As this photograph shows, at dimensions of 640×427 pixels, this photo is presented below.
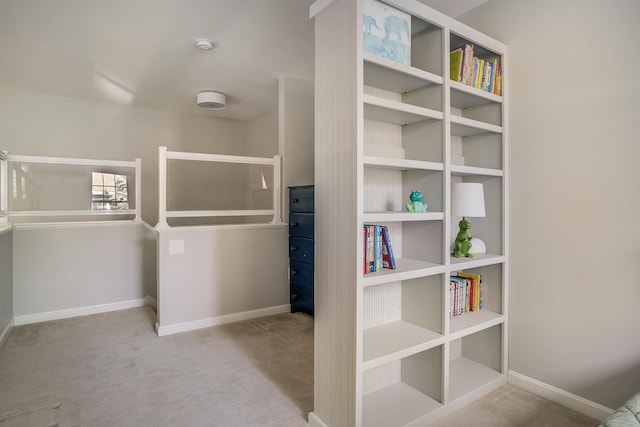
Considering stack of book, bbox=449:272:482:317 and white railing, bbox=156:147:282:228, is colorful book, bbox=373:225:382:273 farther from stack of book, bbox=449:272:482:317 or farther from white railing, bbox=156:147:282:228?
white railing, bbox=156:147:282:228

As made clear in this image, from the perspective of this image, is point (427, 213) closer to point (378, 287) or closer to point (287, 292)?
point (378, 287)

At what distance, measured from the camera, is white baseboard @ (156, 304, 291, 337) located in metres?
3.13

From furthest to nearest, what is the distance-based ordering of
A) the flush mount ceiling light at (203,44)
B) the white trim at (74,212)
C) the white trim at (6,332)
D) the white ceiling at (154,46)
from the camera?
1. the white trim at (74,212)
2. the flush mount ceiling light at (203,44)
3. the white trim at (6,332)
4. the white ceiling at (154,46)

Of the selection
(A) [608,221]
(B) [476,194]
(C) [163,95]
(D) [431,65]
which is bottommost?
(A) [608,221]

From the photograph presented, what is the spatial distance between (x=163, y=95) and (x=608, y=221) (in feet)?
14.8

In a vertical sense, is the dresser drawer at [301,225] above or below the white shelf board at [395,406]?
above

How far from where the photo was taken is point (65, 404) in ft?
6.59

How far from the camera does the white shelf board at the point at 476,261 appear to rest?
195 cm

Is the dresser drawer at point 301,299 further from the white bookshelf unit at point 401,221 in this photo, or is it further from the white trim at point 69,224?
the white trim at point 69,224

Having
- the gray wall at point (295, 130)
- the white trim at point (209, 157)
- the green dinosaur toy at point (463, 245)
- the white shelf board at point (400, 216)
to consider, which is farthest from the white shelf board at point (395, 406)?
the white trim at point (209, 157)

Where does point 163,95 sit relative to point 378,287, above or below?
above

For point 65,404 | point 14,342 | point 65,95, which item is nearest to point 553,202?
point 65,404

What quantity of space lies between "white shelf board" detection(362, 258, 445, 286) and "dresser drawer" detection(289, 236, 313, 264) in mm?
1489

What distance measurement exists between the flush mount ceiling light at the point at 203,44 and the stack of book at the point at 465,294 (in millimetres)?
2624
